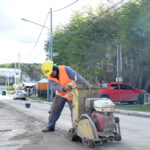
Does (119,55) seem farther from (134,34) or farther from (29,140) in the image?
(29,140)

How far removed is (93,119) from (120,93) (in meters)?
14.9

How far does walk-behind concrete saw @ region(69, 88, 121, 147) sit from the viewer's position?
5.70 m

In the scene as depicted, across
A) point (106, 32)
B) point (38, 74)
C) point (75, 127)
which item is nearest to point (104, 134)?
point (75, 127)

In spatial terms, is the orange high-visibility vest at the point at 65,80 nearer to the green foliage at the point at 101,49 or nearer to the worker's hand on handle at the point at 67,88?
the worker's hand on handle at the point at 67,88

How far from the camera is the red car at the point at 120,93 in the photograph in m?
20.2

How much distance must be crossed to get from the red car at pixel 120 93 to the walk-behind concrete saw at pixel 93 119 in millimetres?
13723

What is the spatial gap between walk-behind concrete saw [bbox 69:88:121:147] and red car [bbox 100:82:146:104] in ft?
45.0

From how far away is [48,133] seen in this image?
7.73 meters

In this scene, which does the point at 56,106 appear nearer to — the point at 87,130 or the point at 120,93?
the point at 87,130

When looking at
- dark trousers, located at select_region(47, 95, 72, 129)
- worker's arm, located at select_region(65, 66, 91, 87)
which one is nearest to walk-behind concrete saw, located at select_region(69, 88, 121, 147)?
worker's arm, located at select_region(65, 66, 91, 87)

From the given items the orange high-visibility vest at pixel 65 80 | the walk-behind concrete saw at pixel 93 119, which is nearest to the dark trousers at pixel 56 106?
the orange high-visibility vest at pixel 65 80

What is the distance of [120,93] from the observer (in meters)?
20.6

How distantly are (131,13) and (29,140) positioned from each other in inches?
516

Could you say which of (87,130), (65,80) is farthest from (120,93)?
(87,130)
